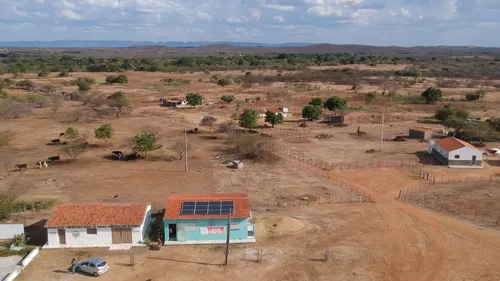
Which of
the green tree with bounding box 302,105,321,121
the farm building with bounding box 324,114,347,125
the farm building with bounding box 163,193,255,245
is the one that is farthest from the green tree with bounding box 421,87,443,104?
the farm building with bounding box 163,193,255,245

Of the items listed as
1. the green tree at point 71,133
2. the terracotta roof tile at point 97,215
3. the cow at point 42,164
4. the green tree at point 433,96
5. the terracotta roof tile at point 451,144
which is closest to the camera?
the terracotta roof tile at point 97,215

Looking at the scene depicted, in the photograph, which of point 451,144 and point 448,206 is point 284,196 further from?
point 451,144

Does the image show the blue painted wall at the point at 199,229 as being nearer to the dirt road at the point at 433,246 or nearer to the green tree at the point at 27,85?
the dirt road at the point at 433,246

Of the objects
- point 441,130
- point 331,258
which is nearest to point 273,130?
point 441,130

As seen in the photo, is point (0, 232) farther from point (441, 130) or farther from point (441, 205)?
point (441, 130)

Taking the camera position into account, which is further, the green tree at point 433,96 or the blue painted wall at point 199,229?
the green tree at point 433,96

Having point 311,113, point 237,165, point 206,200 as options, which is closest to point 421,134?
point 311,113

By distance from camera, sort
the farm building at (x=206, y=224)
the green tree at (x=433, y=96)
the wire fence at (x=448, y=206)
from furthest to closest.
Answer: the green tree at (x=433, y=96)
the wire fence at (x=448, y=206)
the farm building at (x=206, y=224)

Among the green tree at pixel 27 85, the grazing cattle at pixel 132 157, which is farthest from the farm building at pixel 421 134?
the green tree at pixel 27 85
